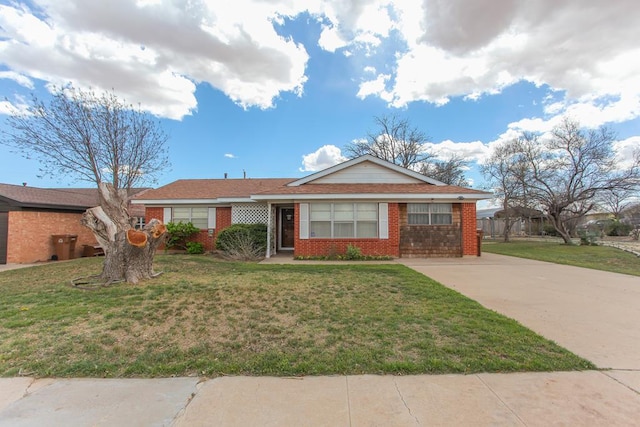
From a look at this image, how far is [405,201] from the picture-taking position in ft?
40.5

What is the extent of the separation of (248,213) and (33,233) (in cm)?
880

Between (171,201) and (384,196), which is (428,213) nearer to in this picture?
(384,196)

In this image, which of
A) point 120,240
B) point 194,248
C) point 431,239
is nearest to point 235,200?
point 194,248

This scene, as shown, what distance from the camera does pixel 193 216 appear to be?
1485cm

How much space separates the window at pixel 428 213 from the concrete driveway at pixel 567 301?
2.49 metres

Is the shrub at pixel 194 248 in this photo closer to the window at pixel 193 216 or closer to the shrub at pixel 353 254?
the window at pixel 193 216

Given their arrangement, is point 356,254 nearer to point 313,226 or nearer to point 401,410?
point 313,226

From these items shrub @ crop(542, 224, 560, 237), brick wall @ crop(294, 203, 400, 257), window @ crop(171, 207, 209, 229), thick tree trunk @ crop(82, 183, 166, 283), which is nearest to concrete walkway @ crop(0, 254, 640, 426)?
thick tree trunk @ crop(82, 183, 166, 283)

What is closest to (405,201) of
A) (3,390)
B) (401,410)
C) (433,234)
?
(433,234)

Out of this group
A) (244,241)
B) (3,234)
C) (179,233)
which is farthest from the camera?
(179,233)

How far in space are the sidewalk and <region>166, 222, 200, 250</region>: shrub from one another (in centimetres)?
1153

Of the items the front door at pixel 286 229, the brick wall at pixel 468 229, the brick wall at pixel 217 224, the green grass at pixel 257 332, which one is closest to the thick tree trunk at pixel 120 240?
the green grass at pixel 257 332

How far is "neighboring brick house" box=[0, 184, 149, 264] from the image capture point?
478 inches

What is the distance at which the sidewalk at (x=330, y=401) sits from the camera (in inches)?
95.6
